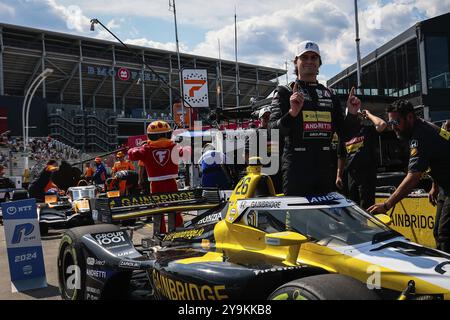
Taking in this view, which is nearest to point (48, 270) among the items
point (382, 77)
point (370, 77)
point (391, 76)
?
point (391, 76)

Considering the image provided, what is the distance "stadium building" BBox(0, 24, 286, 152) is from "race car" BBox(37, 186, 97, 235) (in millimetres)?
27431

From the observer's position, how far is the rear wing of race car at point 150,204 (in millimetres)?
4676

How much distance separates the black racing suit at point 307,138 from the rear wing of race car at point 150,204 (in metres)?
1.46

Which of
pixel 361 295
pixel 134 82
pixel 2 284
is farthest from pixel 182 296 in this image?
pixel 134 82

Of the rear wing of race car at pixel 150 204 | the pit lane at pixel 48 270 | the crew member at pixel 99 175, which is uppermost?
the crew member at pixel 99 175

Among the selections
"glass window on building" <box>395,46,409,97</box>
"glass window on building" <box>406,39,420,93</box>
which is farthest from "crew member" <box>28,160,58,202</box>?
"glass window on building" <box>395,46,409,97</box>

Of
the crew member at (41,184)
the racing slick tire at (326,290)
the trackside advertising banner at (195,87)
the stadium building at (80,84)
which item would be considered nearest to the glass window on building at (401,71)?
the trackside advertising banner at (195,87)

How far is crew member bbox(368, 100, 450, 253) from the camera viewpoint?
11.8 feet

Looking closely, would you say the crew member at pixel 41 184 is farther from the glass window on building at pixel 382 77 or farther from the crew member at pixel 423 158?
the glass window on building at pixel 382 77

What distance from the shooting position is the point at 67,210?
10094 millimetres

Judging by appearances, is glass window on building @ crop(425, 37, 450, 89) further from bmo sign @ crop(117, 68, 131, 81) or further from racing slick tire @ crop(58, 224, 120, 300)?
bmo sign @ crop(117, 68, 131, 81)

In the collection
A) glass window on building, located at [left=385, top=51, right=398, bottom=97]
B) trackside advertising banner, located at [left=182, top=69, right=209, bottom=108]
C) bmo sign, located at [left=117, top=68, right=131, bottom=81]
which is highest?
bmo sign, located at [left=117, top=68, right=131, bottom=81]

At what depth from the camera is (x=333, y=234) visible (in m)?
3.00
